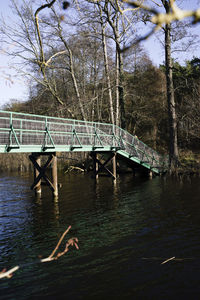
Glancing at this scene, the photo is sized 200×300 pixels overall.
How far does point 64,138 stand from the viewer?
14320mm

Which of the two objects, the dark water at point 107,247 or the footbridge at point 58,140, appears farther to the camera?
the footbridge at point 58,140

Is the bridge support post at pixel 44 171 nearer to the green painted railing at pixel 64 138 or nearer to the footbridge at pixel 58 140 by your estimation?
the footbridge at pixel 58 140

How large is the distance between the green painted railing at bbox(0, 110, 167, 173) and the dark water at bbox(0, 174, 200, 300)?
266 cm

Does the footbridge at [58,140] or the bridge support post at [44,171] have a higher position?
the footbridge at [58,140]

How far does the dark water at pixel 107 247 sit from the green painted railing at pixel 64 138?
2.66 metres

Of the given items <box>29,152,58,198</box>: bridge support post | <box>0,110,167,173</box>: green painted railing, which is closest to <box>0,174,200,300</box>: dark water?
<box>29,152,58,198</box>: bridge support post

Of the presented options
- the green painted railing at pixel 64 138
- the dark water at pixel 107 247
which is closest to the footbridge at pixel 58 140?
the green painted railing at pixel 64 138

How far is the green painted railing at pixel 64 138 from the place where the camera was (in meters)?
11.1

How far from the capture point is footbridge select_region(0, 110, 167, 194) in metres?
11.2

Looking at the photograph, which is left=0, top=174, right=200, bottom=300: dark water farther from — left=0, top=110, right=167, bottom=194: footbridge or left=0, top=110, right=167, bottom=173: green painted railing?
left=0, top=110, right=167, bottom=173: green painted railing

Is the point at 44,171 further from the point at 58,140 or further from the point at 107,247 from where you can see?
the point at 107,247

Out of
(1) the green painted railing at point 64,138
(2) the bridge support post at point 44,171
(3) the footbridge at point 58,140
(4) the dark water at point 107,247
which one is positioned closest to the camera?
(4) the dark water at point 107,247

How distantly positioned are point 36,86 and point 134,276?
78.4 feet

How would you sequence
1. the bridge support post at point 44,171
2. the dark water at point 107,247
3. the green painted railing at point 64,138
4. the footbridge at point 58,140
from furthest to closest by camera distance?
the bridge support post at point 44,171 < the footbridge at point 58,140 < the green painted railing at point 64,138 < the dark water at point 107,247
